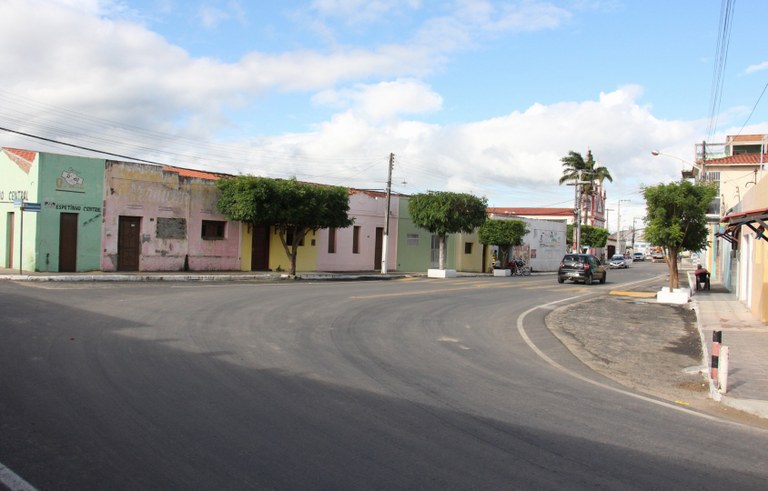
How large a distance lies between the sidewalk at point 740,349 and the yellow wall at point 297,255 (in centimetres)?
2027

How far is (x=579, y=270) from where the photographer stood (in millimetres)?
35469

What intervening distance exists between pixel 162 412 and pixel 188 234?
24.1 m

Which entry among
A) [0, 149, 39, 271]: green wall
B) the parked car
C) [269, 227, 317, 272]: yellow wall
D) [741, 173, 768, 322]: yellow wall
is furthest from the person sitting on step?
the parked car

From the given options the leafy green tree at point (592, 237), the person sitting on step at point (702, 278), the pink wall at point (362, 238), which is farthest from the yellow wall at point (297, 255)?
the leafy green tree at point (592, 237)

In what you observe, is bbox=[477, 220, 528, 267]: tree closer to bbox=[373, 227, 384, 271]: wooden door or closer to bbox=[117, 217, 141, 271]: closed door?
bbox=[373, 227, 384, 271]: wooden door

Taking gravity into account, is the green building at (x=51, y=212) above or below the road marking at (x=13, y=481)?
above

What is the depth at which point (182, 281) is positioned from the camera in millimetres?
25031

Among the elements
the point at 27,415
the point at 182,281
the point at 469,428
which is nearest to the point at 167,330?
Result: the point at 27,415

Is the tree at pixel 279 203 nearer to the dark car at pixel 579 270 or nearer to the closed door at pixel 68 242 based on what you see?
the closed door at pixel 68 242

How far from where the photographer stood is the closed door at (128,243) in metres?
27.0

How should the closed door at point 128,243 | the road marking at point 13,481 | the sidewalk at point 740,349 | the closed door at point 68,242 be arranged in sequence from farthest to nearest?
the closed door at point 128,243
the closed door at point 68,242
the sidewalk at point 740,349
the road marking at point 13,481

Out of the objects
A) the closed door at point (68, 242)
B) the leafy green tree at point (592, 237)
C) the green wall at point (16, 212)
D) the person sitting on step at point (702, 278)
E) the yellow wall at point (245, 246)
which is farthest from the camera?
the leafy green tree at point (592, 237)

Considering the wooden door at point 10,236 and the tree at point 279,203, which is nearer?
the wooden door at point 10,236

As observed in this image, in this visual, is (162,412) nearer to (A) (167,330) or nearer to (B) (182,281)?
(A) (167,330)
